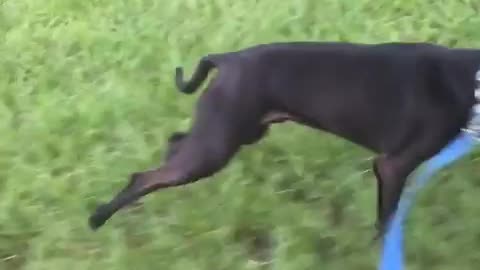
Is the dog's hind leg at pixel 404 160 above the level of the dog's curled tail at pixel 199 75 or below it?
Answer: below

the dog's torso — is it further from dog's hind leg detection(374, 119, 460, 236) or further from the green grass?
the green grass

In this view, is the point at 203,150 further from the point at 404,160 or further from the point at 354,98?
the point at 404,160

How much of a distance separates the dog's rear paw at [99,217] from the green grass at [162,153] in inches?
2.3

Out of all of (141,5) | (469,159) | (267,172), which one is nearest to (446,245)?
(469,159)

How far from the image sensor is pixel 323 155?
3406 mm

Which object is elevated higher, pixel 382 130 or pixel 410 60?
pixel 410 60

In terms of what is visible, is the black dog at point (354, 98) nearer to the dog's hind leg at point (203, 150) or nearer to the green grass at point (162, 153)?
the dog's hind leg at point (203, 150)

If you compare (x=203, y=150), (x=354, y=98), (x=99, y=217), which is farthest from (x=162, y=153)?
(x=354, y=98)

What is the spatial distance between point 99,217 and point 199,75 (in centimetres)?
60

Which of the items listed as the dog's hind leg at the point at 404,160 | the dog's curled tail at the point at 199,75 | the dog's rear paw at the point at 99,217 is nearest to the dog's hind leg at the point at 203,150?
the dog's rear paw at the point at 99,217

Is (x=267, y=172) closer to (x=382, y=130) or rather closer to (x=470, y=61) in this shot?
(x=382, y=130)

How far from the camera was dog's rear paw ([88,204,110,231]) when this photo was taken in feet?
10.0

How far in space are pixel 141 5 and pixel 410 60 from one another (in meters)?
1.97

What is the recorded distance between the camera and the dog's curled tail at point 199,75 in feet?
9.66
